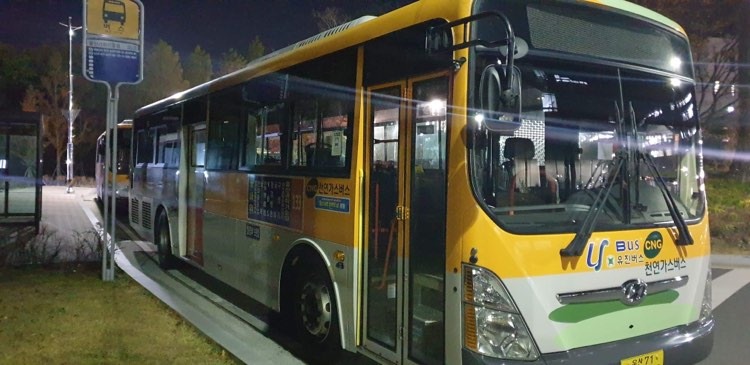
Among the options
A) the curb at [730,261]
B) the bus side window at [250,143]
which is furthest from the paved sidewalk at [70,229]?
the curb at [730,261]

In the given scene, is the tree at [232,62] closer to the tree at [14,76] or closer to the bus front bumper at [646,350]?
the tree at [14,76]

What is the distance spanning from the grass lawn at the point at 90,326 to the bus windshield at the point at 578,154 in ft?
9.95

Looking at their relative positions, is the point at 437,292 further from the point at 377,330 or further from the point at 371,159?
the point at 371,159

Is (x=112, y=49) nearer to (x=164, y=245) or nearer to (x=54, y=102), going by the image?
(x=164, y=245)

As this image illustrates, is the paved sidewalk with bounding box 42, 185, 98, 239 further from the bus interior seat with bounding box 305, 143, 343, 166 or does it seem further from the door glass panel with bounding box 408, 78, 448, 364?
A: the door glass panel with bounding box 408, 78, 448, 364

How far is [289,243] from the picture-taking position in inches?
260

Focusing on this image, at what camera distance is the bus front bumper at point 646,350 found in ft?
13.7

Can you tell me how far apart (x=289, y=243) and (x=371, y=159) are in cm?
174

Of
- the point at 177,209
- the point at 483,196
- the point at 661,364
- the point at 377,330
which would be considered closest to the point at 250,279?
the point at 377,330

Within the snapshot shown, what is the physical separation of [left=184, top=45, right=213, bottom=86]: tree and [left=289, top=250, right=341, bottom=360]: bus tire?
173 feet

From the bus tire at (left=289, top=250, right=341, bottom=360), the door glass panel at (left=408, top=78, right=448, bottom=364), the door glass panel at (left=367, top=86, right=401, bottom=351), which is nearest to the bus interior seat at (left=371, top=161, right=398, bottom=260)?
the door glass panel at (left=367, top=86, right=401, bottom=351)

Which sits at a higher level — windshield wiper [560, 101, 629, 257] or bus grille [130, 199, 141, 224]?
windshield wiper [560, 101, 629, 257]

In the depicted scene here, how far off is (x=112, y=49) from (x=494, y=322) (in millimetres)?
7293

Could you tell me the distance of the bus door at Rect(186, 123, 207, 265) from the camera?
951 cm
